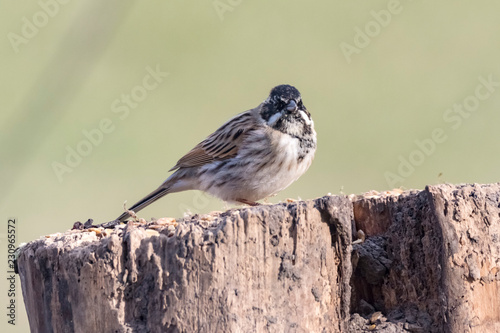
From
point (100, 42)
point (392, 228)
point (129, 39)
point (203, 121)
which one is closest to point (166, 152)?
point (203, 121)

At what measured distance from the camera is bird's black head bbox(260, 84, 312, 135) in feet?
21.9

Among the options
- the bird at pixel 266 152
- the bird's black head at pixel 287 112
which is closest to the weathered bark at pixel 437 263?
the bird at pixel 266 152

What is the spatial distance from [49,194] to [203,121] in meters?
2.85

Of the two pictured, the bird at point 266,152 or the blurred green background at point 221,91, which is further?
the blurred green background at point 221,91

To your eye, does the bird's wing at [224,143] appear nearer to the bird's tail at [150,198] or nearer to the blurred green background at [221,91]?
the bird's tail at [150,198]

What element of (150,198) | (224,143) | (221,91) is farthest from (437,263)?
(221,91)

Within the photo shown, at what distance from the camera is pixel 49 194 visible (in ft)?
38.1

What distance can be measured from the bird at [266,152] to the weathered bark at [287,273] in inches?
117

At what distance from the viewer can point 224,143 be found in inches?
282

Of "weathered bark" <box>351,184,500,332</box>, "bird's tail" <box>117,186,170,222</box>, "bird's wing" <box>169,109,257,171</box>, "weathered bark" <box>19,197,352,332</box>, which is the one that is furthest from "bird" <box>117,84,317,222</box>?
"weathered bark" <box>19,197,352,332</box>

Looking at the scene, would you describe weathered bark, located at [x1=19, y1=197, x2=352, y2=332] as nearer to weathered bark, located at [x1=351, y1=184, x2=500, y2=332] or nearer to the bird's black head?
weathered bark, located at [x1=351, y1=184, x2=500, y2=332]

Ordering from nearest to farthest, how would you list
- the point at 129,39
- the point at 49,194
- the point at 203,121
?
the point at 49,194, the point at 203,121, the point at 129,39

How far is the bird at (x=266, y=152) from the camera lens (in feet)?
21.8

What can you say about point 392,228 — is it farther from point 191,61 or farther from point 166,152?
point 191,61
